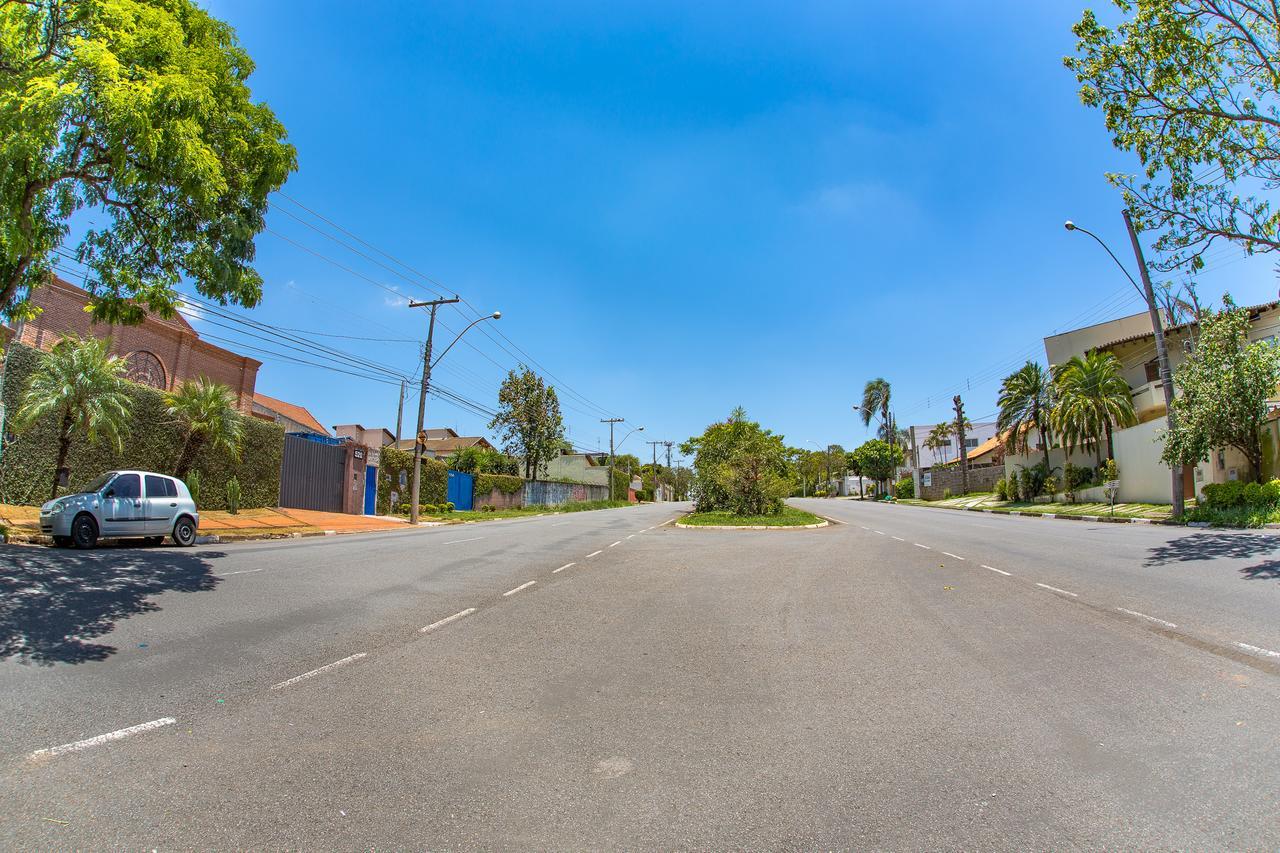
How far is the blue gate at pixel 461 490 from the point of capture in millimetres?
41219

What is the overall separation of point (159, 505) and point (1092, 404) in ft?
136

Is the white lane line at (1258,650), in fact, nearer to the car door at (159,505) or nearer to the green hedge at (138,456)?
the car door at (159,505)

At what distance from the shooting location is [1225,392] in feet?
68.7

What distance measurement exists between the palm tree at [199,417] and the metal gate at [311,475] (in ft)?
15.9

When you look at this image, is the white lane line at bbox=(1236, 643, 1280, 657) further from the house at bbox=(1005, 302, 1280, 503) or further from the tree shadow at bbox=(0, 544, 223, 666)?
the house at bbox=(1005, 302, 1280, 503)

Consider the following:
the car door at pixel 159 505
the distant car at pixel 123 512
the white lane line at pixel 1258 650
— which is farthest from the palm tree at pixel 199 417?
the white lane line at pixel 1258 650

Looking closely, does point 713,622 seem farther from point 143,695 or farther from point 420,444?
point 420,444

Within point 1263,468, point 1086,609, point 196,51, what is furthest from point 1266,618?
point 1263,468

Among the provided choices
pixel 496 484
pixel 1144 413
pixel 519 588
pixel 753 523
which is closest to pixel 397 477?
pixel 496 484

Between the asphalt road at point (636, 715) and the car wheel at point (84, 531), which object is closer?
the asphalt road at point (636, 715)

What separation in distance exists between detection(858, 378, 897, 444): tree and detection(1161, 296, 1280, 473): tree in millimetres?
56980

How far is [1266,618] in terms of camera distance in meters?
6.91

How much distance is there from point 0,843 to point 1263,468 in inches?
1243

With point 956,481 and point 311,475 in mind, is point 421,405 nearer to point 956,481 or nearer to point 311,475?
point 311,475
